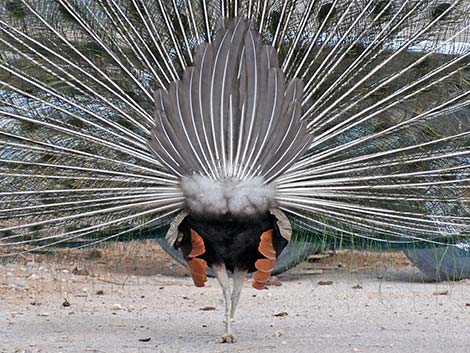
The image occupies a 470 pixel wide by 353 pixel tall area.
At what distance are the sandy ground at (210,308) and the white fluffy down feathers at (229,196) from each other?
34.1 inches

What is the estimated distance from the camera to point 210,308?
27.0 feet

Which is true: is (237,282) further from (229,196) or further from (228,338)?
(229,196)

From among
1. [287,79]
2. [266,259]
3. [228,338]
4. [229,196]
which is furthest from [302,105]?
[228,338]

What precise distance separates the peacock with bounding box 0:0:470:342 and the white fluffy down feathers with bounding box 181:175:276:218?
23 cm

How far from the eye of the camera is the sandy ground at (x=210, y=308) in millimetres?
6523

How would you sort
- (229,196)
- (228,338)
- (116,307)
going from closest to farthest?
(229,196), (228,338), (116,307)

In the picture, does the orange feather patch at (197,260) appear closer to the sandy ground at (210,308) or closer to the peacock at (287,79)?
the peacock at (287,79)

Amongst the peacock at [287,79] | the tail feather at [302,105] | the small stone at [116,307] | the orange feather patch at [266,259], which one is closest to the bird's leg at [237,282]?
the peacock at [287,79]

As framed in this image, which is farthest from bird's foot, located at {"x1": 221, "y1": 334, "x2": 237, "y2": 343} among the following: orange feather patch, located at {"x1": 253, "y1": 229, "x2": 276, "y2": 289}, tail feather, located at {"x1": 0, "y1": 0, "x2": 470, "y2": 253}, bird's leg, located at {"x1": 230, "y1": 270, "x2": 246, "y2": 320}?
tail feather, located at {"x1": 0, "y1": 0, "x2": 470, "y2": 253}

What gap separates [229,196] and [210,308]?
2.74 metres

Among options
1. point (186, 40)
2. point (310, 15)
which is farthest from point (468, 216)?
point (186, 40)

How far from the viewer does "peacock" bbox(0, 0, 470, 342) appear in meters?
6.02

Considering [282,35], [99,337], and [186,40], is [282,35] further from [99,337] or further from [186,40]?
[99,337]

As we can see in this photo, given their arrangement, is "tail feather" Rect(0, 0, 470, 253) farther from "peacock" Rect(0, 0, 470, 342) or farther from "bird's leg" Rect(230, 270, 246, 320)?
"bird's leg" Rect(230, 270, 246, 320)
